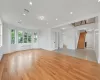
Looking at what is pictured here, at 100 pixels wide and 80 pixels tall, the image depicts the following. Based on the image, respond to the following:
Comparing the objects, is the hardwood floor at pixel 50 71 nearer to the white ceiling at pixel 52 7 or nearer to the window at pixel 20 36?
the white ceiling at pixel 52 7

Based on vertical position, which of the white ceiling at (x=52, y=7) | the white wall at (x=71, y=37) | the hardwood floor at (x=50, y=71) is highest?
the white ceiling at (x=52, y=7)

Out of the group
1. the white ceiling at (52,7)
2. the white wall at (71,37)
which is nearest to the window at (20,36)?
the white ceiling at (52,7)

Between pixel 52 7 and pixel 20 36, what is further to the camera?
pixel 20 36

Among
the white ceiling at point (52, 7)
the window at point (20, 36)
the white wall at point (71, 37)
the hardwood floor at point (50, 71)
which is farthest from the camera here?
the white wall at point (71, 37)

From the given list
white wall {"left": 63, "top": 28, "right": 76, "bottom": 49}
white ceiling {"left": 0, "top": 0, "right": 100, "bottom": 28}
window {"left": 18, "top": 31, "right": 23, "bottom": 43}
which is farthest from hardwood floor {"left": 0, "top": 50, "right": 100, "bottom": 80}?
white wall {"left": 63, "top": 28, "right": 76, "bottom": 49}

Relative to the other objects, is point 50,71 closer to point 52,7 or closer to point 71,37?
point 52,7

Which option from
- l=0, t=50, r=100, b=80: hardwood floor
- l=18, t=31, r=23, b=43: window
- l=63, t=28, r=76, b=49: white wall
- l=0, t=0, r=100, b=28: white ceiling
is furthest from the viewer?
l=63, t=28, r=76, b=49: white wall

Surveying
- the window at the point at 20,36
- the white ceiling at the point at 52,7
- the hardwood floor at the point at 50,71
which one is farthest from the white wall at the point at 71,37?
the hardwood floor at the point at 50,71

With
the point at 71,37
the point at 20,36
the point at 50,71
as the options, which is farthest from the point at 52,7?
the point at 71,37

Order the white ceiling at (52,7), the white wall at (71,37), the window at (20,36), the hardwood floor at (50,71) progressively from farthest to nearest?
the white wall at (71,37)
the window at (20,36)
the white ceiling at (52,7)
the hardwood floor at (50,71)

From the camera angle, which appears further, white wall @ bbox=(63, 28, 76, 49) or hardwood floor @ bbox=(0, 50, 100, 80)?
white wall @ bbox=(63, 28, 76, 49)

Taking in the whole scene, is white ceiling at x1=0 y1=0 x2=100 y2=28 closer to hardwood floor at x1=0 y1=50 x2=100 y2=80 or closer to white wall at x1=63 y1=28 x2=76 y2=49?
hardwood floor at x1=0 y1=50 x2=100 y2=80

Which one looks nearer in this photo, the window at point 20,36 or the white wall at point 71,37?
the window at point 20,36

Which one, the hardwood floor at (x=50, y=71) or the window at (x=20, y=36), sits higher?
the window at (x=20, y=36)
